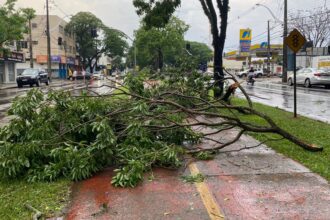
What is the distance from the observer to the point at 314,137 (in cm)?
902

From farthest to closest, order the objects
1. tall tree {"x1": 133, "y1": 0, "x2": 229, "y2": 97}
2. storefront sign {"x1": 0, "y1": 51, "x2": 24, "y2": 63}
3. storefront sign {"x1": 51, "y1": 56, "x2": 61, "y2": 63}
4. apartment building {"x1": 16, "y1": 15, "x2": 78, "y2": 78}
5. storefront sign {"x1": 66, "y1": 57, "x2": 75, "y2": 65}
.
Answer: storefront sign {"x1": 66, "y1": 57, "x2": 75, "y2": 65}
storefront sign {"x1": 51, "y1": 56, "x2": 61, "y2": 63}
apartment building {"x1": 16, "y1": 15, "x2": 78, "y2": 78}
storefront sign {"x1": 0, "y1": 51, "x2": 24, "y2": 63}
tall tree {"x1": 133, "y1": 0, "x2": 229, "y2": 97}

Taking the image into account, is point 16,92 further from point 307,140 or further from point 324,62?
point 324,62

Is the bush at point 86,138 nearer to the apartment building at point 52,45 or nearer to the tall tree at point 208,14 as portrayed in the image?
the tall tree at point 208,14

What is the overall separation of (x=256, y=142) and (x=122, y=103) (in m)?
2.98

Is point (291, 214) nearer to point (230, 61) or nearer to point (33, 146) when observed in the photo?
point (33, 146)

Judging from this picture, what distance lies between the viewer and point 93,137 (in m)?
7.11

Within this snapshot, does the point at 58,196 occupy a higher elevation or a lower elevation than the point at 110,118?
lower

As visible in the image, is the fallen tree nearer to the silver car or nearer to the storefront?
the silver car

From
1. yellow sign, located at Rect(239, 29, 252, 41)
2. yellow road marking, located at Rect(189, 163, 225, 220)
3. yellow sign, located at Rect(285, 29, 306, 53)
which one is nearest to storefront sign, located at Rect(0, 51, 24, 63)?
yellow sign, located at Rect(285, 29, 306, 53)

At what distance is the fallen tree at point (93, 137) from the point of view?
6156 mm

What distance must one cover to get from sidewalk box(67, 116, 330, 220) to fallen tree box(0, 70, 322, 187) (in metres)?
0.25

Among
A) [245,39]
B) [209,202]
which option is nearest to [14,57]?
[209,202]

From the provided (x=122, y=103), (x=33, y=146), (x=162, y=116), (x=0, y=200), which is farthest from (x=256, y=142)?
(x=0, y=200)

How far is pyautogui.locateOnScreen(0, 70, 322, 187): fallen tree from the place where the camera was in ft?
20.2
